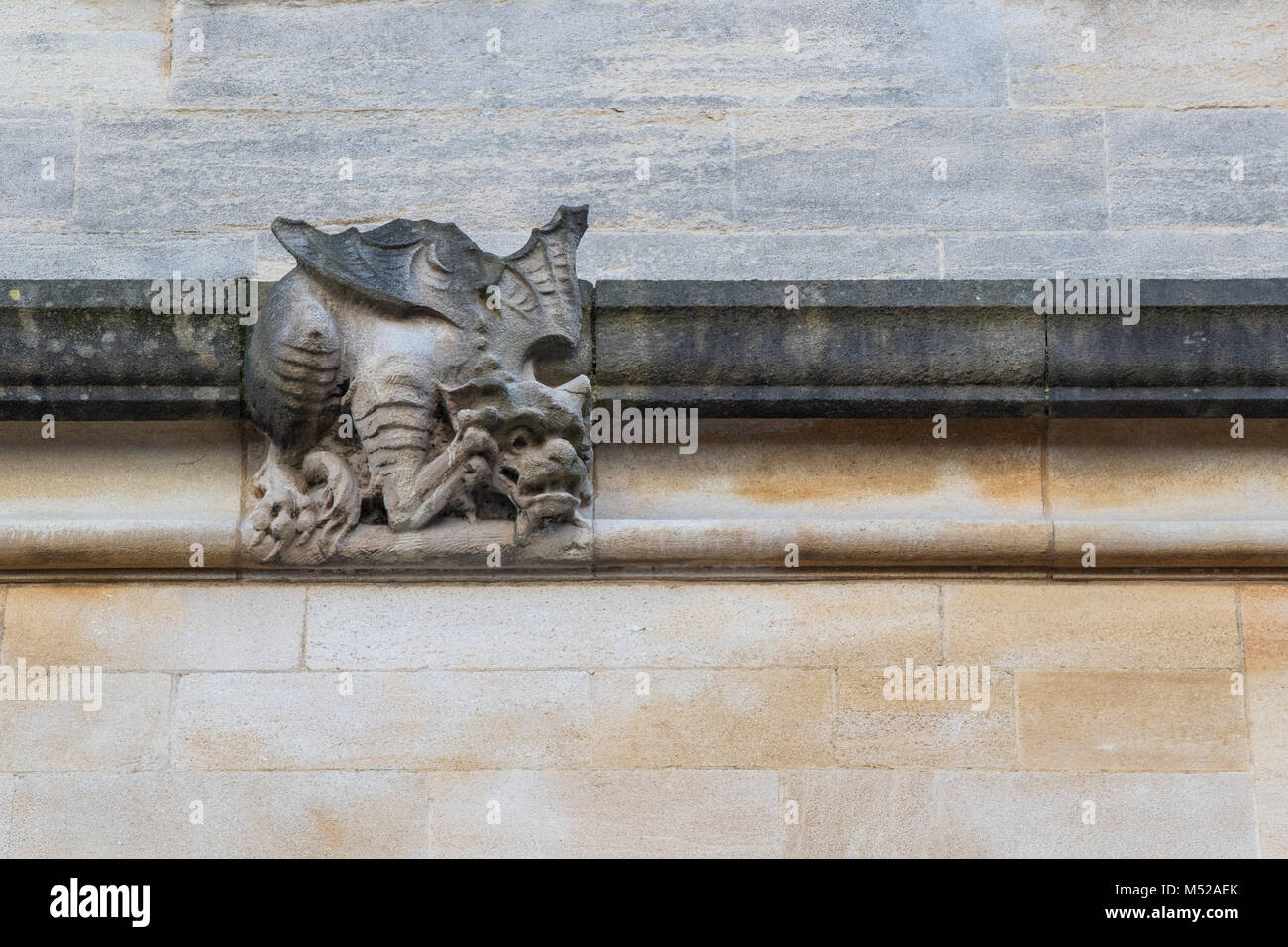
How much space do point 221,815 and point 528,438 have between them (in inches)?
40.2

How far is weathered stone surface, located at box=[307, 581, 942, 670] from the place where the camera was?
3.88m

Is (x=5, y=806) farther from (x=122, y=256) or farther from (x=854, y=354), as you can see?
(x=854, y=354)

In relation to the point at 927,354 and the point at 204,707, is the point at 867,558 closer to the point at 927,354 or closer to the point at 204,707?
the point at 927,354

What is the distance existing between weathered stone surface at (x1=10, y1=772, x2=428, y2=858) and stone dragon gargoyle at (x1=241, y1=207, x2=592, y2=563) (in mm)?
500

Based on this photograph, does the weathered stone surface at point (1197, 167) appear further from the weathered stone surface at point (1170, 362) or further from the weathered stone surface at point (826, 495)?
the weathered stone surface at point (826, 495)

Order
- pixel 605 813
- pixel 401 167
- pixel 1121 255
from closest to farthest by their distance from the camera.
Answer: pixel 605 813 → pixel 1121 255 → pixel 401 167

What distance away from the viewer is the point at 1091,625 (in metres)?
3.94

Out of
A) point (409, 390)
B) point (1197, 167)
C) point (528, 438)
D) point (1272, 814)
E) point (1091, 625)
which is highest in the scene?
point (1197, 167)

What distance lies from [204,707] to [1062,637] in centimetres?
186

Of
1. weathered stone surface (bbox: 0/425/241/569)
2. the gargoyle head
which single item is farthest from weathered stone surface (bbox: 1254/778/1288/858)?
weathered stone surface (bbox: 0/425/241/569)

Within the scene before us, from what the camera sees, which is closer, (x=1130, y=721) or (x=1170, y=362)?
(x=1130, y=721)

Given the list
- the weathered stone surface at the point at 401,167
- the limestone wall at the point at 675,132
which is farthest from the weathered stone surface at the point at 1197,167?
the weathered stone surface at the point at 401,167

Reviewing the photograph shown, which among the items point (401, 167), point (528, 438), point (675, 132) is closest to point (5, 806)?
point (528, 438)

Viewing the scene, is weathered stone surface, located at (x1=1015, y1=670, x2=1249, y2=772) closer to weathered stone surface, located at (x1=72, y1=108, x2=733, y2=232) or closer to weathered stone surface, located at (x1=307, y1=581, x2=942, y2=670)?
weathered stone surface, located at (x1=307, y1=581, x2=942, y2=670)
